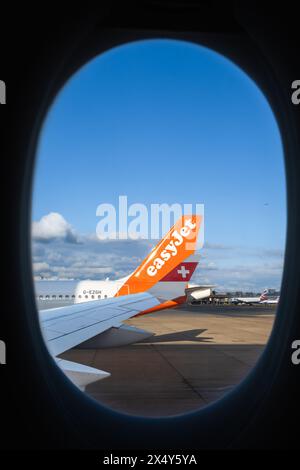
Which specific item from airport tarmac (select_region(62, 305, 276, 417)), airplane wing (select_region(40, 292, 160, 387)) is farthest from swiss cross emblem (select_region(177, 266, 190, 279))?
airplane wing (select_region(40, 292, 160, 387))

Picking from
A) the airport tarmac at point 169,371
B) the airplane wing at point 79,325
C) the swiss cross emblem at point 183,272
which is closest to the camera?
the airplane wing at point 79,325

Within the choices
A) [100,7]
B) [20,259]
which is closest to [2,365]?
[20,259]

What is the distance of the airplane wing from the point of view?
3431 mm

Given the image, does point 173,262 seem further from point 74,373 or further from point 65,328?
point 74,373

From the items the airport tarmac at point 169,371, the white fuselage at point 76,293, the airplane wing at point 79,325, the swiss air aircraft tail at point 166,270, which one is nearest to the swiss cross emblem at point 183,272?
the swiss air aircraft tail at point 166,270

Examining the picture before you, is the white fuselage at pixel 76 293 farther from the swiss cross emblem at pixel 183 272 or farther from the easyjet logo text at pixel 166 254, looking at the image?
the swiss cross emblem at pixel 183 272

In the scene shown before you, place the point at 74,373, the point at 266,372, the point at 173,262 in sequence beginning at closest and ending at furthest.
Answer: the point at 266,372, the point at 74,373, the point at 173,262

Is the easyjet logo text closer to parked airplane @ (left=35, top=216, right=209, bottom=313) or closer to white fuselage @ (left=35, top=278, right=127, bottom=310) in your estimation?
parked airplane @ (left=35, top=216, right=209, bottom=313)

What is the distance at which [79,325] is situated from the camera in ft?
17.7

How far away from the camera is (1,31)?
180cm

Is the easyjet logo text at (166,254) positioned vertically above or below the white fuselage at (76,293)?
above

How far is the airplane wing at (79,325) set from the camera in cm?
343

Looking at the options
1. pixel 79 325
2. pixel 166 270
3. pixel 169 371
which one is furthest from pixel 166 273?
pixel 79 325
